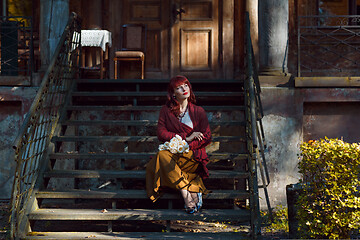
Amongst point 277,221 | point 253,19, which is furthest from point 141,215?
point 253,19

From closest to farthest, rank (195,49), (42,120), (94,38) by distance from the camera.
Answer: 1. (42,120)
2. (94,38)
3. (195,49)

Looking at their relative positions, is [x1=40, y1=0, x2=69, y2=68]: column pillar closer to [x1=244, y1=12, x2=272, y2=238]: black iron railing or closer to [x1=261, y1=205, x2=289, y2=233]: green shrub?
[x1=244, y1=12, x2=272, y2=238]: black iron railing

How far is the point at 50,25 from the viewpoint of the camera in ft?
24.0

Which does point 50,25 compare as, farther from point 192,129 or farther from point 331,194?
point 331,194

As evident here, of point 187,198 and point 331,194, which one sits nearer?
point 331,194

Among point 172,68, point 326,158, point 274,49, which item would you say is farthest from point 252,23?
point 326,158

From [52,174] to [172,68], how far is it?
457 centimetres

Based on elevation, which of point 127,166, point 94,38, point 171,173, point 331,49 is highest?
point 94,38

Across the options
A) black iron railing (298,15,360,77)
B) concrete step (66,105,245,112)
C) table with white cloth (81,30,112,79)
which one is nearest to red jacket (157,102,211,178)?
concrete step (66,105,245,112)

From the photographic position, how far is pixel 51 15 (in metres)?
7.34

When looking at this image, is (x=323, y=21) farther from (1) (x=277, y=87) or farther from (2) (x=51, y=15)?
(2) (x=51, y=15)

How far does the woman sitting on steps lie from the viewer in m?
5.05

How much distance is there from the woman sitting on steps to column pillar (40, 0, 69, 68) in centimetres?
289

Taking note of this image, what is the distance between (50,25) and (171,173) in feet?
12.0
